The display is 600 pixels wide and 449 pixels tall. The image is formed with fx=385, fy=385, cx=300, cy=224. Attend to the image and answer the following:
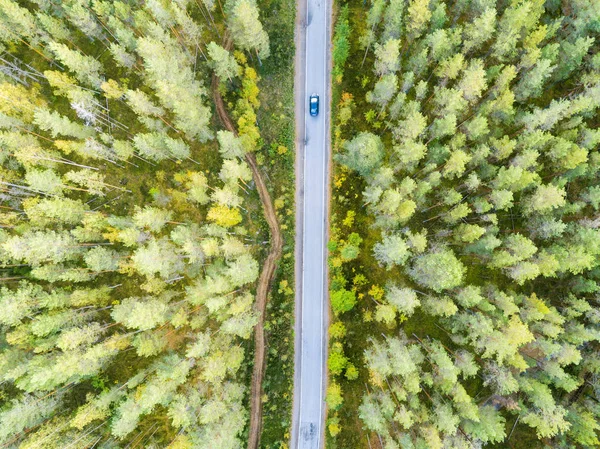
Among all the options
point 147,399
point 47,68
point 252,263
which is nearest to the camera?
point 147,399

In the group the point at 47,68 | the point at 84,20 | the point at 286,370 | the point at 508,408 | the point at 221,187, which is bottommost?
the point at 508,408

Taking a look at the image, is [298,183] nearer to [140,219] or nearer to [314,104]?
[314,104]

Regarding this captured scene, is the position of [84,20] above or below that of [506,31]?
above

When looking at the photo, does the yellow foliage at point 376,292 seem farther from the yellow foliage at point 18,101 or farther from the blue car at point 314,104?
the yellow foliage at point 18,101

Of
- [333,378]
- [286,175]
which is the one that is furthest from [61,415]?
[286,175]

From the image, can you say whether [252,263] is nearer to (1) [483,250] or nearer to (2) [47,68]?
(1) [483,250]

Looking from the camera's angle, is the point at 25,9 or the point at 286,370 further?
the point at 286,370

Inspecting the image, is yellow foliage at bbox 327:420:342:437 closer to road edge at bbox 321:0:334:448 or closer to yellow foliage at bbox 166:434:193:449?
road edge at bbox 321:0:334:448

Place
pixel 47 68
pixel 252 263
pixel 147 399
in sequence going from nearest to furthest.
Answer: pixel 147 399 → pixel 252 263 → pixel 47 68
